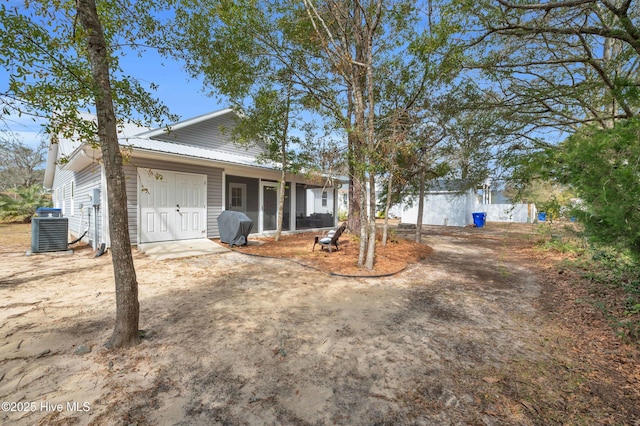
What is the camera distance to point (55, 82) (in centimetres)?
248

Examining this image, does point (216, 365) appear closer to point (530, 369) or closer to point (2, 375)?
point (2, 375)

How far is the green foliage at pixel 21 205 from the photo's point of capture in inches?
642

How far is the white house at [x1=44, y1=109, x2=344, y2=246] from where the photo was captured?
7859 millimetres

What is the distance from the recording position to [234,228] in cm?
856

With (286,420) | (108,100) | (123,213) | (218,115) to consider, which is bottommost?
(286,420)

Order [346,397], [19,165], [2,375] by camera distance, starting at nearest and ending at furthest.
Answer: [346,397] < [2,375] < [19,165]

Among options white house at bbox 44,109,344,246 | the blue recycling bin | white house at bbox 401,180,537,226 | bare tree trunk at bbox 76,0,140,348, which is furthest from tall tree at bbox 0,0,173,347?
the blue recycling bin

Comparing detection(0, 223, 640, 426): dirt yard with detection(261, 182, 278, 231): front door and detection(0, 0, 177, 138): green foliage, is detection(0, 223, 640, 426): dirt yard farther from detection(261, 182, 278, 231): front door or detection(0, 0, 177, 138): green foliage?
detection(261, 182, 278, 231): front door

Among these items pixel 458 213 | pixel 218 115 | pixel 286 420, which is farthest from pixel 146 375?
pixel 458 213

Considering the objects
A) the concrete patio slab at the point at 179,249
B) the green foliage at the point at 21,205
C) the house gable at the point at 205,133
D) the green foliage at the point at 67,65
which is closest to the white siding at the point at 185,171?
the concrete patio slab at the point at 179,249

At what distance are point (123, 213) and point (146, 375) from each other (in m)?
1.44

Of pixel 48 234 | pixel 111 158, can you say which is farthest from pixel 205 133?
pixel 111 158

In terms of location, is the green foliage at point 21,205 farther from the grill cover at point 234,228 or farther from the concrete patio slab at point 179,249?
the grill cover at point 234,228

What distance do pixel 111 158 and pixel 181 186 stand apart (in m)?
6.80
